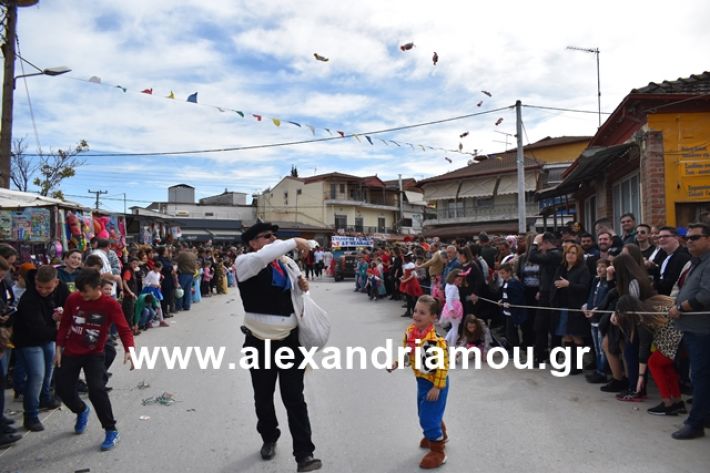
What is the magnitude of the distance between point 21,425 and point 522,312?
6.60m

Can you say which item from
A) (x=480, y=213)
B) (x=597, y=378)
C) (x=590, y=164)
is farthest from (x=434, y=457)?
(x=480, y=213)

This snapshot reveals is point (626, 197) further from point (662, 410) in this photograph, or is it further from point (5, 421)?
point (5, 421)

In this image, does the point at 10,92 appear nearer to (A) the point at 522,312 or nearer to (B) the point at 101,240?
(B) the point at 101,240

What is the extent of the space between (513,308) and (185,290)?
10.4 meters

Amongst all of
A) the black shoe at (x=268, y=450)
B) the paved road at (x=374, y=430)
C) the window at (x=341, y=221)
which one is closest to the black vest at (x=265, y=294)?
the black shoe at (x=268, y=450)

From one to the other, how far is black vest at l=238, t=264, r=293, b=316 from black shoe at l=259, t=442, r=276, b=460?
44.3 inches

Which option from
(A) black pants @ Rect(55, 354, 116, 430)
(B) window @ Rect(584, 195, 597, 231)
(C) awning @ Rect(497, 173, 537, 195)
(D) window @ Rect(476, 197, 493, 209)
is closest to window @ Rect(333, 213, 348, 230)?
(D) window @ Rect(476, 197, 493, 209)

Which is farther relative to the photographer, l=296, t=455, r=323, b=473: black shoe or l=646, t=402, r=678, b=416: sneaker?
l=646, t=402, r=678, b=416: sneaker

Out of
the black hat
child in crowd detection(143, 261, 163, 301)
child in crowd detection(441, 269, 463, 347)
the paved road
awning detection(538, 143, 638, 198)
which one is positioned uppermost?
awning detection(538, 143, 638, 198)

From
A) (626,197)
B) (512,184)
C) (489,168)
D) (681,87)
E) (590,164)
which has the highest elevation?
(489,168)

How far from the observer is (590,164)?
42.9 feet

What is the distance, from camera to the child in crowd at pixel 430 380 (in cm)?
460

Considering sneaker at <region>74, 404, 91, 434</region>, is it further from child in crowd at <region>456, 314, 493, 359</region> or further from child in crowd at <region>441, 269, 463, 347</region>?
child in crowd at <region>441, 269, 463, 347</region>

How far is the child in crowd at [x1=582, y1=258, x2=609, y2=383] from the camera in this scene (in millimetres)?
6980
